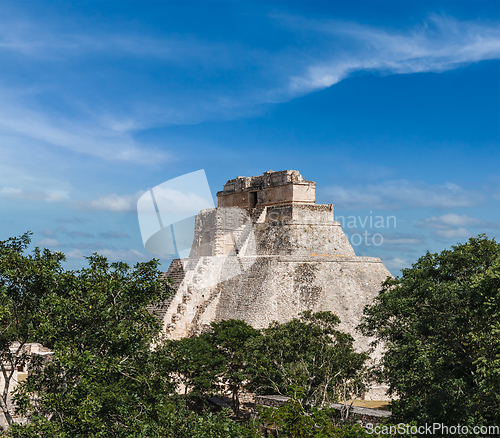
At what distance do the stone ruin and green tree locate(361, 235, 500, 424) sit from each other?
8.54m

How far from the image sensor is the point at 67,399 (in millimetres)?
8531

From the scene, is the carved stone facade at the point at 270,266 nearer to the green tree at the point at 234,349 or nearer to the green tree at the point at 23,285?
the green tree at the point at 234,349

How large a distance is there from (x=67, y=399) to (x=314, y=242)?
2124 centimetres

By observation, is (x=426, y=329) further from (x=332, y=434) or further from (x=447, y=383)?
(x=332, y=434)

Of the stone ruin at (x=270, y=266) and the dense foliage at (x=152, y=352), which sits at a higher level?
the stone ruin at (x=270, y=266)

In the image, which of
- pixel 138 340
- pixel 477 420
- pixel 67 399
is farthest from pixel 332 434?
pixel 67 399

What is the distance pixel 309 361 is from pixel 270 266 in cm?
893

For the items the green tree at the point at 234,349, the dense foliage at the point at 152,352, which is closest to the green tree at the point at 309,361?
the dense foliage at the point at 152,352

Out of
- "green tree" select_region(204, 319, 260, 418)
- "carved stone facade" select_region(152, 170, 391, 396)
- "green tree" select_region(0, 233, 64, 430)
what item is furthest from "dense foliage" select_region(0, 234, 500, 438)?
"carved stone facade" select_region(152, 170, 391, 396)

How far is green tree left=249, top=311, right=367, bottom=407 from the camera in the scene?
17906 millimetres

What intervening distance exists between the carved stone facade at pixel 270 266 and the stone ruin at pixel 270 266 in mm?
49

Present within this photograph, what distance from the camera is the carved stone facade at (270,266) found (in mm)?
25719

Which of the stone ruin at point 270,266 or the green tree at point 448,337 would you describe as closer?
the green tree at point 448,337

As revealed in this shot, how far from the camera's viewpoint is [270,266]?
27.2 metres
